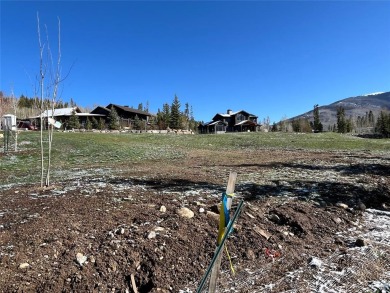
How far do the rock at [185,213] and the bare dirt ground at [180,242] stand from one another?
0.40 feet

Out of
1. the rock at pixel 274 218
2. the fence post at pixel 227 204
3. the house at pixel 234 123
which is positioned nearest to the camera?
the fence post at pixel 227 204

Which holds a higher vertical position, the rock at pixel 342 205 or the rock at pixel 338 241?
the rock at pixel 342 205

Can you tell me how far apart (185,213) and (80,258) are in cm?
221

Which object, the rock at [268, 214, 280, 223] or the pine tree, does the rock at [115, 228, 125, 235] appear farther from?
the pine tree

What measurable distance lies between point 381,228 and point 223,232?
466 centimetres

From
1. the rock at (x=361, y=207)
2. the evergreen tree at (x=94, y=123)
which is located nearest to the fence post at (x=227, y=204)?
the rock at (x=361, y=207)

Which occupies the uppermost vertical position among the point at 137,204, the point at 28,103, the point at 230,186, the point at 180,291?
the point at 28,103

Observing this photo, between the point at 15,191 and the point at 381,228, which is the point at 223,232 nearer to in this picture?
the point at 381,228

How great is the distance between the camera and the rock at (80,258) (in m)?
4.14

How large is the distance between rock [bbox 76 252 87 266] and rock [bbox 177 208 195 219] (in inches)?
80.8

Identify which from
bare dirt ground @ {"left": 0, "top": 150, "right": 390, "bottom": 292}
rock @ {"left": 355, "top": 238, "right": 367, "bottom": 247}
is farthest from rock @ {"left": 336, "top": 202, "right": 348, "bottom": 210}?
rock @ {"left": 355, "top": 238, "right": 367, "bottom": 247}

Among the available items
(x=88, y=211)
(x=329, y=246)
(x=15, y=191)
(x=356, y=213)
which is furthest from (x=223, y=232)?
(x=15, y=191)

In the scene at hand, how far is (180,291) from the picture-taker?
379 centimetres

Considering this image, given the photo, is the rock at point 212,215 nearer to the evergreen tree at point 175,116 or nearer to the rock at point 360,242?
the rock at point 360,242
